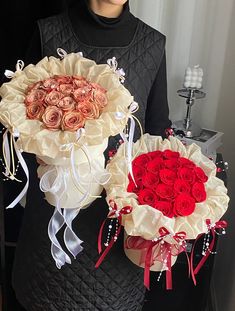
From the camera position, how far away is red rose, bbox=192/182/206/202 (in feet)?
3.04

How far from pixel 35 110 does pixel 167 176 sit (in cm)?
29

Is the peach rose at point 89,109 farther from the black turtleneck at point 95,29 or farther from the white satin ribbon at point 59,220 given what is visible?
the black turtleneck at point 95,29

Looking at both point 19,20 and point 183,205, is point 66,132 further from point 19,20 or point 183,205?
point 19,20

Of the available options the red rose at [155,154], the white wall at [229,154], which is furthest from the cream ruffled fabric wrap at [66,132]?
the white wall at [229,154]

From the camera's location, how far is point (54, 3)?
4.72 feet

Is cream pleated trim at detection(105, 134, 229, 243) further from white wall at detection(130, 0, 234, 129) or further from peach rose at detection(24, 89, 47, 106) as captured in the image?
white wall at detection(130, 0, 234, 129)

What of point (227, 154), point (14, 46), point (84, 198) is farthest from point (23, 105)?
point (227, 154)

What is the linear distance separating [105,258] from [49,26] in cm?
57

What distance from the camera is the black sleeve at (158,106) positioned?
123 centimetres

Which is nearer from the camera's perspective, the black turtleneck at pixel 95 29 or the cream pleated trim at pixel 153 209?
the cream pleated trim at pixel 153 209

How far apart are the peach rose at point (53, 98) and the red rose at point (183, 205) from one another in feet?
0.96

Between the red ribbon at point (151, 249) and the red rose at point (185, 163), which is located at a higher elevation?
the red rose at point (185, 163)

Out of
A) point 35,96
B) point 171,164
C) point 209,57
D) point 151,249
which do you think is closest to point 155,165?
point 171,164

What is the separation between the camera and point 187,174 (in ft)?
3.12
